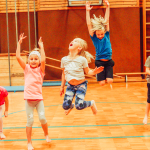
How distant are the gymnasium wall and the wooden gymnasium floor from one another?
3.30m

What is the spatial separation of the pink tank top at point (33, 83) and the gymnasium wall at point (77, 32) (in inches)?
216

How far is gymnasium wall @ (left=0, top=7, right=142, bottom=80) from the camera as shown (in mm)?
7891

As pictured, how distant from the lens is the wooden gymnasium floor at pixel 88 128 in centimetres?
261

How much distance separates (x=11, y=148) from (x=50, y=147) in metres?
0.44

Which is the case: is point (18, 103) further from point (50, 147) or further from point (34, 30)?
point (34, 30)

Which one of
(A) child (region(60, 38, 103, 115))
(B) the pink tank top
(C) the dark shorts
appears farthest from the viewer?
(C) the dark shorts

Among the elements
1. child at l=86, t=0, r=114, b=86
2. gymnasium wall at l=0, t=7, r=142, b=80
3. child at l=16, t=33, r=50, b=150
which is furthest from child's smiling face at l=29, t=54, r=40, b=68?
gymnasium wall at l=0, t=7, r=142, b=80

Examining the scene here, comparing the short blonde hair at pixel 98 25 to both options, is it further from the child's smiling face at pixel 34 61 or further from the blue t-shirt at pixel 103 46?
the child's smiling face at pixel 34 61

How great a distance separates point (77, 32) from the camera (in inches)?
315

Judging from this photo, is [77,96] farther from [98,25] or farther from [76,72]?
[98,25]

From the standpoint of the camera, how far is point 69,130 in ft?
10.2

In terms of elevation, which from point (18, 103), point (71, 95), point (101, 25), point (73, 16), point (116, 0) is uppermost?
point (116, 0)

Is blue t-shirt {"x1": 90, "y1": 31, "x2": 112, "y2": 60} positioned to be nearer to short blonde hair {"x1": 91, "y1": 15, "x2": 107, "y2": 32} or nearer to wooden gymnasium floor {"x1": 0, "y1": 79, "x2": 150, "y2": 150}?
short blonde hair {"x1": 91, "y1": 15, "x2": 107, "y2": 32}

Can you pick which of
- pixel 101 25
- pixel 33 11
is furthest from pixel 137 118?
pixel 33 11
